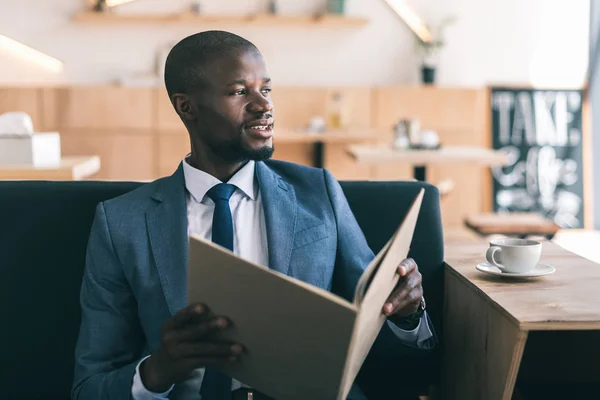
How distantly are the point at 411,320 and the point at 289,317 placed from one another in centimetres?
48

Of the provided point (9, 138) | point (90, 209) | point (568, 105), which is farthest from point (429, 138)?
point (90, 209)

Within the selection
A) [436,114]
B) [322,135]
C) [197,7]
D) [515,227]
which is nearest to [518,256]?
[515,227]

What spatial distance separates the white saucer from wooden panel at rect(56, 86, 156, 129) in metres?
4.24

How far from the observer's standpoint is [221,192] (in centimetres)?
159

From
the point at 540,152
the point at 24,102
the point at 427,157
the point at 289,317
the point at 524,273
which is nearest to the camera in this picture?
the point at 289,317

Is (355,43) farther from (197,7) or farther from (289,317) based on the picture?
(289,317)

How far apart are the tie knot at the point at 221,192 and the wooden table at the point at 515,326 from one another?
534 mm

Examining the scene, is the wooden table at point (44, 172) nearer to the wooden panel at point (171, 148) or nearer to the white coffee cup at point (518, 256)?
the white coffee cup at point (518, 256)

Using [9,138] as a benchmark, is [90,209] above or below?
below

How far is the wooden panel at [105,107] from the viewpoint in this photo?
5582 mm

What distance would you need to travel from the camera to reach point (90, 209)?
1.78 m

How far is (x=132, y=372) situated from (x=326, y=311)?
0.49 meters

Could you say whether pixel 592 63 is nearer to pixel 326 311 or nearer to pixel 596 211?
pixel 596 211

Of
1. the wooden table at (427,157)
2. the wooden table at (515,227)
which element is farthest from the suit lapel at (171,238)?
the wooden table at (515,227)
